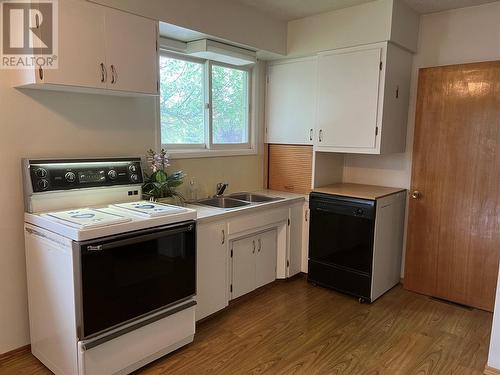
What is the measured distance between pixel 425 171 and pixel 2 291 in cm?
326

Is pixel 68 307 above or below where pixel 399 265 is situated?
above

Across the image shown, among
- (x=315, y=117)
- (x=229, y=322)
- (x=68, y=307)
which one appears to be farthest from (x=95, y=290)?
(x=315, y=117)

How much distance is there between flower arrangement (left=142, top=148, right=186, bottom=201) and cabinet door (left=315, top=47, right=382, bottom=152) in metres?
1.45

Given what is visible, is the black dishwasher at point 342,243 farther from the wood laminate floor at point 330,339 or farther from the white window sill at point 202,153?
the white window sill at point 202,153

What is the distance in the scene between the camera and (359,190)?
3326 mm

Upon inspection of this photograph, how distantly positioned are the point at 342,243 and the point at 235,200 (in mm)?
1013

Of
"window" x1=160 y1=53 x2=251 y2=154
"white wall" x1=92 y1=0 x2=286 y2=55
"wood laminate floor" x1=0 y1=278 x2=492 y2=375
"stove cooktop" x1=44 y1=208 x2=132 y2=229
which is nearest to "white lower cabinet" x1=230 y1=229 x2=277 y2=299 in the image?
"wood laminate floor" x1=0 y1=278 x2=492 y2=375

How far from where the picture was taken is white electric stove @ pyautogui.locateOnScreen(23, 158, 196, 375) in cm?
187

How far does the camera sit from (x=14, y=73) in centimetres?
211

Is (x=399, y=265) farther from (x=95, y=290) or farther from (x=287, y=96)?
(x=95, y=290)

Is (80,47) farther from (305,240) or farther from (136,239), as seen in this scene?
(305,240)

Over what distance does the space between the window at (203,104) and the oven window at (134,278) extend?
114cm

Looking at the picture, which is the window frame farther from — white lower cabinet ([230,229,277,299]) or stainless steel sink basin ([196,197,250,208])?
white lower cabinet ([230,229,277,299])

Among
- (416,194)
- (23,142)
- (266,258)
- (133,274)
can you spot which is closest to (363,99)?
(416,194)
